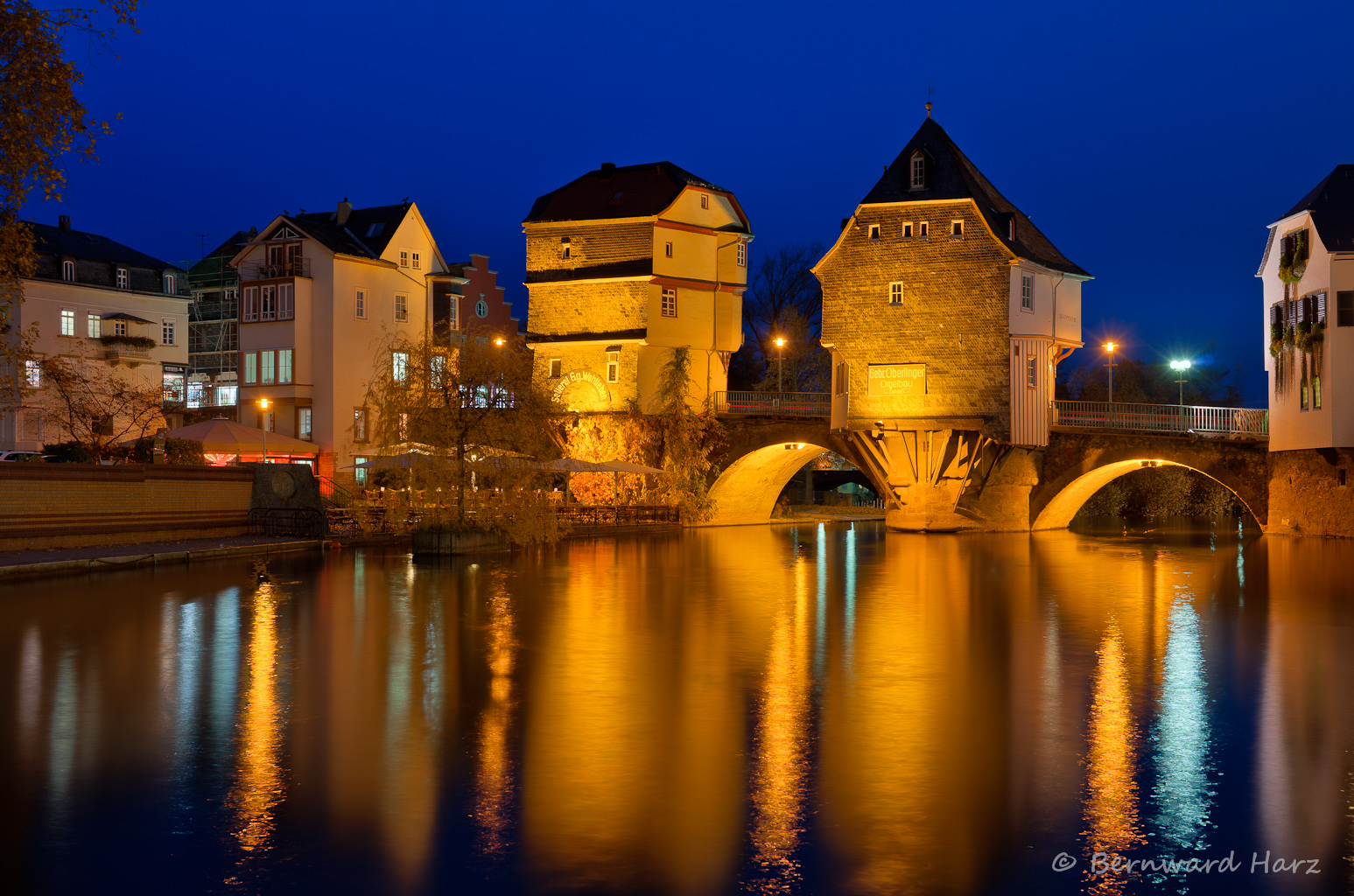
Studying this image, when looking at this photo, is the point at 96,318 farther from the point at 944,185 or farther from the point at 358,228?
the point at 944,185

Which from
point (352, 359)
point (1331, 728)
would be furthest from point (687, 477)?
point (1331, 728)

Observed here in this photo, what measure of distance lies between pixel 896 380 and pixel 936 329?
2357mm

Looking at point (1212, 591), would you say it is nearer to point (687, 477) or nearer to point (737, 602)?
point (737, 602)

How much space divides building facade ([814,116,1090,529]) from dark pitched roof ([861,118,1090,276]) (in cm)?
5

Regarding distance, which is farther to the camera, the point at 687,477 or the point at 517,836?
the point at 687,477

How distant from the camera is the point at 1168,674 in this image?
15.1 metres

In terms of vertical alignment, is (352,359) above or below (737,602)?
above

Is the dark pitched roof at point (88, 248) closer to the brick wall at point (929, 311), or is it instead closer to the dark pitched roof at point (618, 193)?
the dark pitched roof at point (618, 193)

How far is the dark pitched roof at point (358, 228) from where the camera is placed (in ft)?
184

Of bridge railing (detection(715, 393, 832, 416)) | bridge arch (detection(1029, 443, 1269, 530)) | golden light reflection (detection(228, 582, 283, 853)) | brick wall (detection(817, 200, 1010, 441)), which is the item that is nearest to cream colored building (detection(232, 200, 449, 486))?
bridge railing (detection(715, 393, 832, 416))

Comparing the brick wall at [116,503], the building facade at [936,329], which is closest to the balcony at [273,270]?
the brick wall at [116,503]

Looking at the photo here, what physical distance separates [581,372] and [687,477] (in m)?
6.84

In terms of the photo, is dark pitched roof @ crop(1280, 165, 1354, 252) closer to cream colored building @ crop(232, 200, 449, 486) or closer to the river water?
the river water

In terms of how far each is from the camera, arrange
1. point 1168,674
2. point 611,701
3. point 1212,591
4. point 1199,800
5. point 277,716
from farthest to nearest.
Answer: point 1212,591
point 1168,674
point 611,701
point 277,716
point 1199,800
